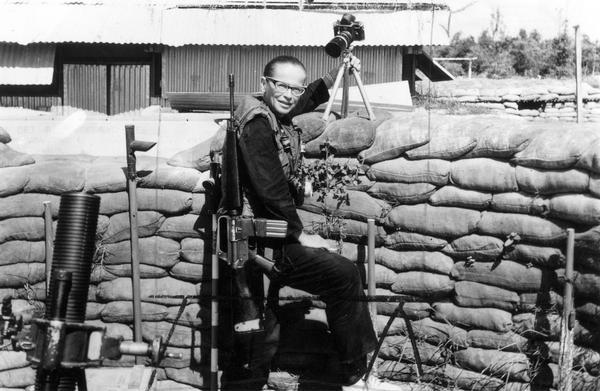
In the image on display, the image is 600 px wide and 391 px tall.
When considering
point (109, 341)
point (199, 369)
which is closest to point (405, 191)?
point (199, 369)

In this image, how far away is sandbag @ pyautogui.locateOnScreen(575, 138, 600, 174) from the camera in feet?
11.8

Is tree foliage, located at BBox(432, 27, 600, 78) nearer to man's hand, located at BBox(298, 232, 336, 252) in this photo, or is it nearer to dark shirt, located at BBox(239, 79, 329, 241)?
man's hand, located at BBox(298, 232, 336, 252)

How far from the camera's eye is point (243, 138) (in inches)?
139

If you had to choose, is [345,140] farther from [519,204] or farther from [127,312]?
[127,312]

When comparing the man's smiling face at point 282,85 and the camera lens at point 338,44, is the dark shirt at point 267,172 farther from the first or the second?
Answer: the camera lens at point 338,44

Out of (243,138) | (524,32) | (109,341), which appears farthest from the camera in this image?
(524,32)

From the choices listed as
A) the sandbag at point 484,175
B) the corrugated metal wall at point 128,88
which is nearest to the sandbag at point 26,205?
the sandbag at point 484,175

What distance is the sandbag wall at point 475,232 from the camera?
12.2 ft

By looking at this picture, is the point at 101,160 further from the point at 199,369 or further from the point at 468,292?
the point at 468,292

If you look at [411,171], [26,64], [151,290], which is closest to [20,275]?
[151,290]

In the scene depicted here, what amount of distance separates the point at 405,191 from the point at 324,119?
660 millimetres

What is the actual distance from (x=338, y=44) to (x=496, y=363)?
6.31 ft

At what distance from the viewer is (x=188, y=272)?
4.30 meters

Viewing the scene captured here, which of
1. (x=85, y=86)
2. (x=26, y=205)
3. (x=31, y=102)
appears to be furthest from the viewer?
(x=85, y=86)
